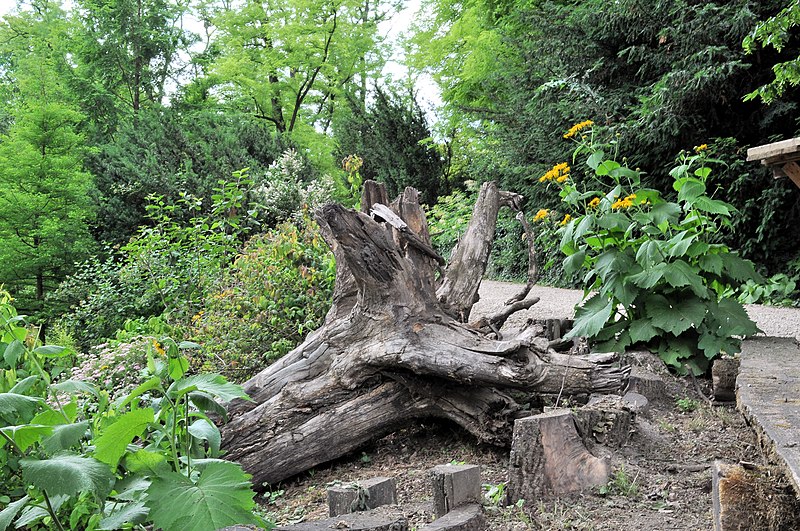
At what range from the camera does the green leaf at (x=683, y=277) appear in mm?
4328

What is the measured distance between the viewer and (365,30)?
22938 mm

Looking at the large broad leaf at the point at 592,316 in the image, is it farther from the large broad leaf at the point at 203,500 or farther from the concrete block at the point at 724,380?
the large broad leaf at the point at 203,500

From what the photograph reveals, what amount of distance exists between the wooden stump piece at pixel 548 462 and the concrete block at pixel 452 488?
0.33 meters

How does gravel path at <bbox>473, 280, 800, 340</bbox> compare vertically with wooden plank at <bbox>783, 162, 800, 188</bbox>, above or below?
Answer: below

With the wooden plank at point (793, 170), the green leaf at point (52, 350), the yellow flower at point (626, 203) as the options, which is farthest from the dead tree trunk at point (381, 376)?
the wooden plank at point (793, 170)

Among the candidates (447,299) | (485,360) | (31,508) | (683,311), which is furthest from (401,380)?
(31,508)

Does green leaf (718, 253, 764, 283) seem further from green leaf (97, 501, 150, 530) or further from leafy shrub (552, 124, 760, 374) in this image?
green leaf (97, 501, 150, 530)

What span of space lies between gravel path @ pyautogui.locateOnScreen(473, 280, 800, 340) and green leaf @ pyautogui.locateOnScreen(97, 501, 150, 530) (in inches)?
205

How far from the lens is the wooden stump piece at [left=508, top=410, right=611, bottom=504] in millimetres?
2672

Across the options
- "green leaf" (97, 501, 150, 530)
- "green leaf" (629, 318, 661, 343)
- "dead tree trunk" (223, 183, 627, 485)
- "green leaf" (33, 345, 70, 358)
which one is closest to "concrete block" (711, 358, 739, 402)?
"green leaf" (629, 318, 661, 343)

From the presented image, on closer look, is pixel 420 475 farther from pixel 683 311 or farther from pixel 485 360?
pixel 683 311

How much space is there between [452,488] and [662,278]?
2719 millimetres

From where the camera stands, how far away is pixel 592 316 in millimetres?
4609

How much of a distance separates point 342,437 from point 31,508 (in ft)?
7.03
